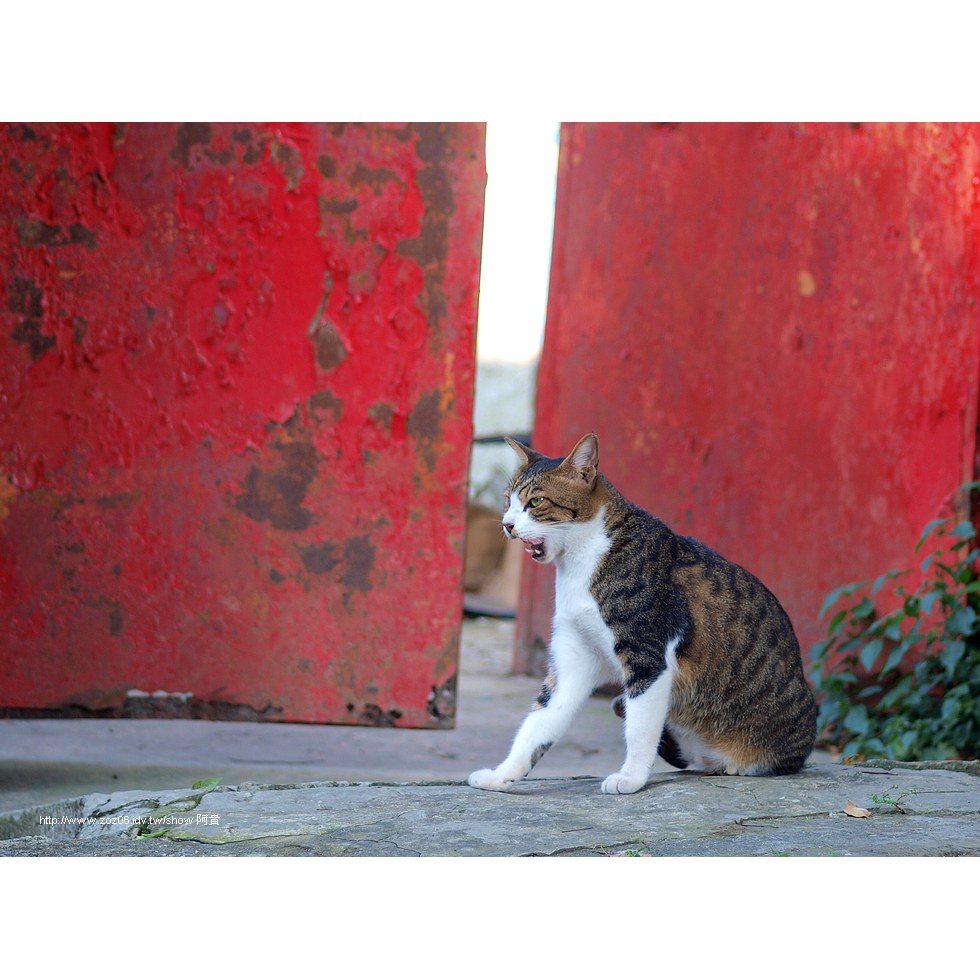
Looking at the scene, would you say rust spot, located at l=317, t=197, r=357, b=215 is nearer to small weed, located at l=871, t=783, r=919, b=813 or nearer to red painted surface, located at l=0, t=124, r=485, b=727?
red painted surface, located at l=0, t=124, r=485, b=727

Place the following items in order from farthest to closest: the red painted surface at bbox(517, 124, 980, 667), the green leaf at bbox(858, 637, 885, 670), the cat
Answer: the red painted surface at bbox(517, 124, 980, 667), the green leaf at bbox(858, 637, 885, 670), the cat

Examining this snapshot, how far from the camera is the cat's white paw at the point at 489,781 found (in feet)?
9.61

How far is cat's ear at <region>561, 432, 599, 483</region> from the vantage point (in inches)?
112

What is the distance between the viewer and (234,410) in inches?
147

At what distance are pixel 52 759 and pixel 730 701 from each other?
2300 millimetres

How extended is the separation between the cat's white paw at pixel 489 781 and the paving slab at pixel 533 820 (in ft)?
0.10

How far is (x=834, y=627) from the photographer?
4.38 m

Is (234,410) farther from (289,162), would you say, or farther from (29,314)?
(289,162)

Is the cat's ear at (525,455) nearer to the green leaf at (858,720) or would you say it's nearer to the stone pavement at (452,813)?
the stone pavement at (452,813)

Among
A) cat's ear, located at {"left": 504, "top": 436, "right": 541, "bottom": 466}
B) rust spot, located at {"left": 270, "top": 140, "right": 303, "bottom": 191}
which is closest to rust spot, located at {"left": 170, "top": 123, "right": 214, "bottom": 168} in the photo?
rust spot, located at {"left": 270, "top": 140, "right": 303, "bottom": 191}

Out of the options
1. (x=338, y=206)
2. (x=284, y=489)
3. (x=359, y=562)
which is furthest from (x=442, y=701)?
(x=338, y=206)

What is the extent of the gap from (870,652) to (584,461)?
184cm

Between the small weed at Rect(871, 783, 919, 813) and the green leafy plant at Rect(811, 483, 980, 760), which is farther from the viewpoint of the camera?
the green leafy plant at Rect(811, 483, 980, 760)

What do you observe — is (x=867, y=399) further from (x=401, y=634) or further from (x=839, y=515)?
(x=401, y=634)
